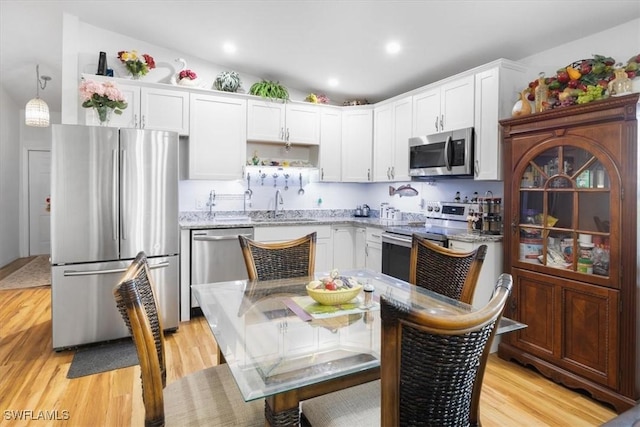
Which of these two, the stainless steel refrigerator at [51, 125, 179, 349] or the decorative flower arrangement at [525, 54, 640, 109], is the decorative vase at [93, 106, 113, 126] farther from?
the decorative flower arrangement at [525, 54, 640, 109]

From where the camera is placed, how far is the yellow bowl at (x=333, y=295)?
1639 millimetres

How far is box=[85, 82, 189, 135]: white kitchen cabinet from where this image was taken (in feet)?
11.8

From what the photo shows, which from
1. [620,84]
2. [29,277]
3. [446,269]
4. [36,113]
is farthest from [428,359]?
[29,277]

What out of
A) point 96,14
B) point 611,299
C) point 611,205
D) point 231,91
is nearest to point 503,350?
point 611,299

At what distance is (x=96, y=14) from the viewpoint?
3492 mm

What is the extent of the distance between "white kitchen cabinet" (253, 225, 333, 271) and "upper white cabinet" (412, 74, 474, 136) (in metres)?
1.51

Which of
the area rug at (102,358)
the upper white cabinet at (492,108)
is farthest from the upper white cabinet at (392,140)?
the area rug at (102,358)

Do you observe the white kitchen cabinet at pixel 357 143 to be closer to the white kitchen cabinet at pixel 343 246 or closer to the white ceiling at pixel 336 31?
the white ceiling at pixel 336 31

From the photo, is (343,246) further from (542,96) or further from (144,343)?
(144,343)

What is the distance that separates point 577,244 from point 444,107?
67.6 inches

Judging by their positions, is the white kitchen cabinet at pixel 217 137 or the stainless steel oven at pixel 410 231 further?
the white kitchen cabinet at pixel 217 137

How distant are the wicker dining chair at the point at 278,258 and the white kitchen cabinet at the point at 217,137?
1961mm

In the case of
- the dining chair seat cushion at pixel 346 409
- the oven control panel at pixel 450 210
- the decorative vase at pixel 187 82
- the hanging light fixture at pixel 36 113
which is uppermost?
the decorative vase at pixel 187 82

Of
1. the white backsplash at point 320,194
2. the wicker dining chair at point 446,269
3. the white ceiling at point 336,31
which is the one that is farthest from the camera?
the white backsplash at point 320,194
